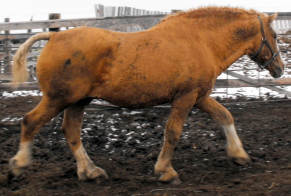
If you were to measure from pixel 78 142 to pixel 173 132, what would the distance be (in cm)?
106

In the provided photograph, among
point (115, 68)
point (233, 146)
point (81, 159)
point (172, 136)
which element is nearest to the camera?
point (115, 68)

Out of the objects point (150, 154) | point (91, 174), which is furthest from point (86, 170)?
point (150, 154)

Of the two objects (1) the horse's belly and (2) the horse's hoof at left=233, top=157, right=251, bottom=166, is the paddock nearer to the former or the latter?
(2) the horse's hoof at left=233, top=157, right=251, bottom=166

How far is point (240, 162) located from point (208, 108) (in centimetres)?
73


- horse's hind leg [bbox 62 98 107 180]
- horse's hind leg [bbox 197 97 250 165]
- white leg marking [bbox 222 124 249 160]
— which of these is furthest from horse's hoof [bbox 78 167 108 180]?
white leg marking [bbox 222 124 249 160]

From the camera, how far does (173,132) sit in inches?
186

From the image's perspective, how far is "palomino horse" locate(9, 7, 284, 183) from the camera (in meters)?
4.46

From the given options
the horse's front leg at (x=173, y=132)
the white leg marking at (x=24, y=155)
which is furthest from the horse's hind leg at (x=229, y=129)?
the white leg marking at (x=24, y=155)

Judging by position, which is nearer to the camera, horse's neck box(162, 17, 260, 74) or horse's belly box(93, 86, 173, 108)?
horse's belly box(93, 86, 173, 108)

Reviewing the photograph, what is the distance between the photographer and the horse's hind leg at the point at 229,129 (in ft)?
17.0

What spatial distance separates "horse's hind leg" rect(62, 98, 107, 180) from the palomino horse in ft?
0.04

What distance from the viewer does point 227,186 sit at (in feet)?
14.4

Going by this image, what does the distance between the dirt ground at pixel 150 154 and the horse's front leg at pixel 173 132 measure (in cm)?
11

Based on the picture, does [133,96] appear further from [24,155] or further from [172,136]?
[24,155]
